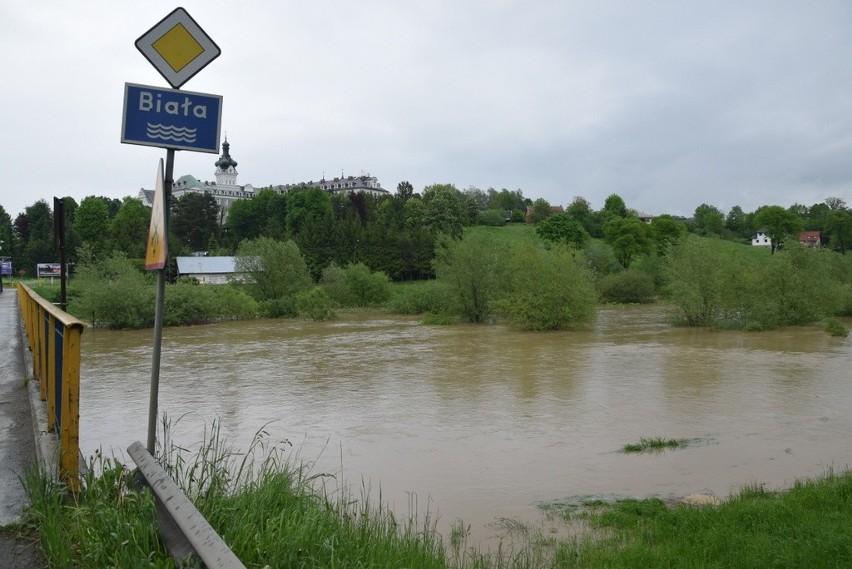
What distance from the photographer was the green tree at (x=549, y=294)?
3033 centimetres

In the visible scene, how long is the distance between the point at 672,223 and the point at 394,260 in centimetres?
3053

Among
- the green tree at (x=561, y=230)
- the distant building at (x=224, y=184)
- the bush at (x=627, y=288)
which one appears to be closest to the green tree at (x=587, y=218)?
the green tree at (x=561, y=230)

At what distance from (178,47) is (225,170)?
6019 inches

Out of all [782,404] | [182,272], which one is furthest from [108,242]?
[782,404]

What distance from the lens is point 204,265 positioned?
7169cm

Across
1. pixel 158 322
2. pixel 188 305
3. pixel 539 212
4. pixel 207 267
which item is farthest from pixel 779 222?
pixel 158 322

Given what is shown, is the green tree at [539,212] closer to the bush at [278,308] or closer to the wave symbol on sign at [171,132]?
the bush at [278,308]

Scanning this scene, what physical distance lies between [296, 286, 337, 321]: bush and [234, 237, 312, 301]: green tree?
4234 millimetres

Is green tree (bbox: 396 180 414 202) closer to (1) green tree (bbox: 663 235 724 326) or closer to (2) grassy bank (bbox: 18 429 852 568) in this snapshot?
(1) green tree (bbox: 663 235 724 326)

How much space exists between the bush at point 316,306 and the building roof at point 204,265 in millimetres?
29965

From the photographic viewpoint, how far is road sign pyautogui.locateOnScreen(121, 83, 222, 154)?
424 centimetres

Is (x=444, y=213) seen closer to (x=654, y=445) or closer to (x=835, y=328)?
(x=835, y=328)

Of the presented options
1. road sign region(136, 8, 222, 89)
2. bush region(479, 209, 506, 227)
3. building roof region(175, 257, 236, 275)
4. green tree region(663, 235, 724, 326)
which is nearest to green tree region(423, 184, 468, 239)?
bush region(479, 209, 506, 227)

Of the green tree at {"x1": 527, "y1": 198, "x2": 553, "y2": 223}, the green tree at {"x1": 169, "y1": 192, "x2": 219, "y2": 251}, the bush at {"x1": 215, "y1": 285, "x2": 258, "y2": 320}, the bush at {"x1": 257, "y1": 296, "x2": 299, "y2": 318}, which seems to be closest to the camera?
the bush at {"x1": 215, "y1": 285, "x2": 258, "y2": 320}
